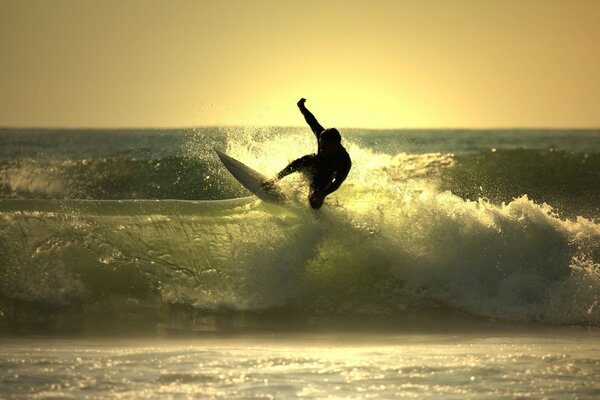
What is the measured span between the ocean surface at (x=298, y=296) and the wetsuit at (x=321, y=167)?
1.03 ft

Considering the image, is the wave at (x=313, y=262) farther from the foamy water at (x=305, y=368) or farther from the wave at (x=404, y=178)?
the wave at (x=404, y=178)

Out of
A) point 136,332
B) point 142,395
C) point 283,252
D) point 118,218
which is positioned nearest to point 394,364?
point 142,395

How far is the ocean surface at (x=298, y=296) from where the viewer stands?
8.64 metres

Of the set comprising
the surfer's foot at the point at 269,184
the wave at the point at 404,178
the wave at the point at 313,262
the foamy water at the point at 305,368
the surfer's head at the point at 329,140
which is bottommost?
the foamy water at the point at 305,368

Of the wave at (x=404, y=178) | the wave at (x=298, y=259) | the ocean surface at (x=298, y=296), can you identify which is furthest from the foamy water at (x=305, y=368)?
the wave at (x=404, y=178)

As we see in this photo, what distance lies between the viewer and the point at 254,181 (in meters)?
13.2

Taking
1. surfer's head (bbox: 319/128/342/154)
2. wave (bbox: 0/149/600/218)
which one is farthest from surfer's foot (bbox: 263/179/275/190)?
wave (bbox: 0/149/600/218)

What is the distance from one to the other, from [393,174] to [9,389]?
16874 mm

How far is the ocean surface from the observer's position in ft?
28.3

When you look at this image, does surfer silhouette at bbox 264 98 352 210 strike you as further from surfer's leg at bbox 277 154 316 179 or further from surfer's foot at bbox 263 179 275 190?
surfer's foot at bbox 263 179 275 190

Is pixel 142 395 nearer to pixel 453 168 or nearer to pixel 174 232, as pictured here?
pixel 174 232

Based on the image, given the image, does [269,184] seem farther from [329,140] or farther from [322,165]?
[329,140]

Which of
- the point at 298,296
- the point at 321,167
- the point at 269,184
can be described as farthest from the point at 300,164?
the point at 298,296

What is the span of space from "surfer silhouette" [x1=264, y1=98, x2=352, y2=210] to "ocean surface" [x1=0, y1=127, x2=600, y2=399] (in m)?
0.29
